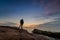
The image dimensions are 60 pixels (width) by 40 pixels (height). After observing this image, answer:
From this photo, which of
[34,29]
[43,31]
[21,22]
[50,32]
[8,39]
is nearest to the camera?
[8,39]

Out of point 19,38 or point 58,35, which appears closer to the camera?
point 19,38

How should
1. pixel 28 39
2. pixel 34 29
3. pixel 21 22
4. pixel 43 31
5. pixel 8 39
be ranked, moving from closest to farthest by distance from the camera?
pixel 8 39 → pixel 28 39 → pixel 21 22 → pixel 34 29 → pixel 43 31

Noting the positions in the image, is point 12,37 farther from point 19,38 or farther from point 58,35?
point 58,35

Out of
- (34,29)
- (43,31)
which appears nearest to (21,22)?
(34,29)

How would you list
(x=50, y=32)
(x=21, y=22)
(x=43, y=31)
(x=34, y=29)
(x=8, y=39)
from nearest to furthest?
(x=8, y=39) < (x=21, y=22) < (x=34, y=29) < (x=43, y=31) < (x=50, y=32)

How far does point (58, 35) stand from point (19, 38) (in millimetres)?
7131

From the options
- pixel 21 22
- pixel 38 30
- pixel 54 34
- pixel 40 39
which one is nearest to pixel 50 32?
pixel 54 34

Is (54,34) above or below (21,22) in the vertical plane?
below

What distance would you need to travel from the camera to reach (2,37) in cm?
792

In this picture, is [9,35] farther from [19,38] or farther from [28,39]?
[28,39]

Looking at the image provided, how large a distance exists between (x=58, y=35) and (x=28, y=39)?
259 inches

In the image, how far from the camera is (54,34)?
14.2 metres

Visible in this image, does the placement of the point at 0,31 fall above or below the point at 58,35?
above

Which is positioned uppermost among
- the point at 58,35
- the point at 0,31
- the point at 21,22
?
the point at 21,22
